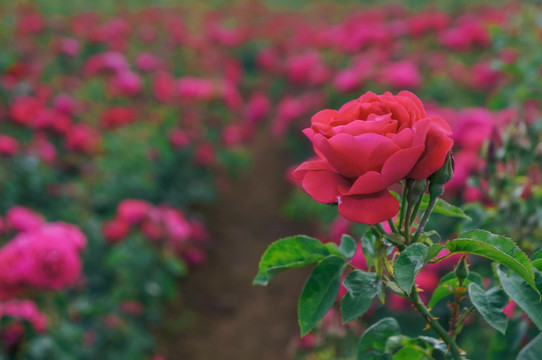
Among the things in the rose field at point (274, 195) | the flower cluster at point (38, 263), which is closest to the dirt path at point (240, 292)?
the rose field at point (274, 195)

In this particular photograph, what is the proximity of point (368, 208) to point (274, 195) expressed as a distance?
3751 mm

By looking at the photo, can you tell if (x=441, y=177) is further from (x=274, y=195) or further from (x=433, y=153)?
(x=274, y=195)

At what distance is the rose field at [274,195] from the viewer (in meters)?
0.62

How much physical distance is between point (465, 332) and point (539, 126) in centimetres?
76

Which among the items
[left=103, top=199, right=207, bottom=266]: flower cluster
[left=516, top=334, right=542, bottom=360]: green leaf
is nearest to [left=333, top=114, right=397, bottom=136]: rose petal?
[left=516, top=334, right=542, bottom=360]: green leaf

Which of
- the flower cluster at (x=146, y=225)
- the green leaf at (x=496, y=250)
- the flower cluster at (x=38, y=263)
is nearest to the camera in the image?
the green leaf at (x=496, y=250)

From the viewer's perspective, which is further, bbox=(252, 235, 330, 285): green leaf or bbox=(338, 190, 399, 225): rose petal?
bbox=(252, 235, 330, 285): green leaf

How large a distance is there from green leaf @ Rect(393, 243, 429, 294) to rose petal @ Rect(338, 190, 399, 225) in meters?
0.04

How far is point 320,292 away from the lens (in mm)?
636

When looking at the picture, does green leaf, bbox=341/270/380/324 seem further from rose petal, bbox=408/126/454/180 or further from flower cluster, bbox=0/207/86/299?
flower cluster, bbox=0/207/86/299

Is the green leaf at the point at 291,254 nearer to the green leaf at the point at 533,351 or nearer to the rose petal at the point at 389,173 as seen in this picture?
the rose petal at the point at 389,173

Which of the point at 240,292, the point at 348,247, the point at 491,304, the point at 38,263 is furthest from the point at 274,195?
the point at 491,304

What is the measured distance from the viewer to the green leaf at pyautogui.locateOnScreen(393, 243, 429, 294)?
549 millimetres

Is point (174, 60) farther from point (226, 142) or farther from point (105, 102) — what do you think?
point (226, 142)
